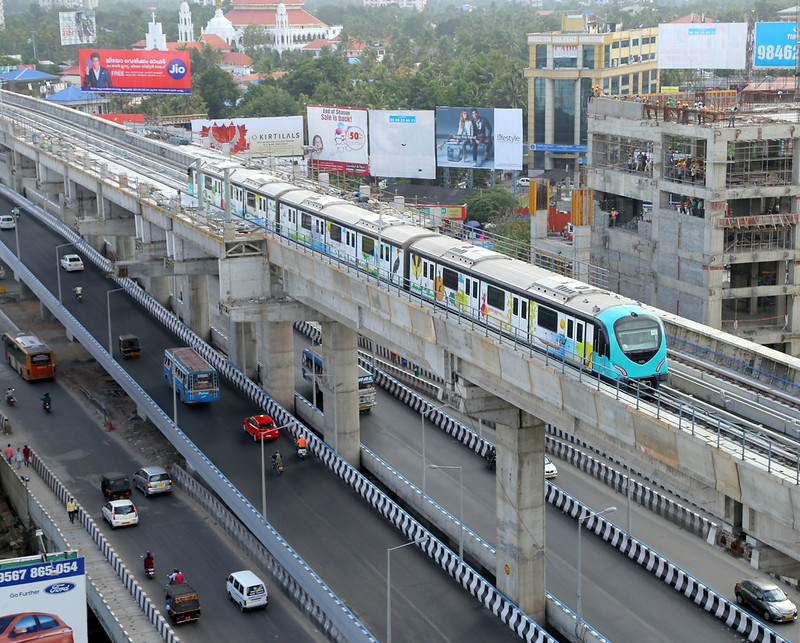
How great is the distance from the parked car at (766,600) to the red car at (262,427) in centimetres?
2996

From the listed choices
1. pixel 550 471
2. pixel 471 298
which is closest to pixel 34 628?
pixel 471 298

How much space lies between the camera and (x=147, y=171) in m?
109

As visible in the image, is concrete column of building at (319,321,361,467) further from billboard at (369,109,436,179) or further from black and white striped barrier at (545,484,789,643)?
billboard at (369,109,436,179)

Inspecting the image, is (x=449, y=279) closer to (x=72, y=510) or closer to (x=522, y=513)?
(x=522, y=513)

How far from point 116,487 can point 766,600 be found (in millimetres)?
36479

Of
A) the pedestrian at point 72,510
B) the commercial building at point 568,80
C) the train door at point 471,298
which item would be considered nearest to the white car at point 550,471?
the train door at point 471,298

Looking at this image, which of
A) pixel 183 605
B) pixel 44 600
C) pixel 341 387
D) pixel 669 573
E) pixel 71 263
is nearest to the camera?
pixel 44 600

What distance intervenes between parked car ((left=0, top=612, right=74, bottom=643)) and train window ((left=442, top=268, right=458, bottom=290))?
22.9 metres

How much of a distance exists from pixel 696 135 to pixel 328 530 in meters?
32.9

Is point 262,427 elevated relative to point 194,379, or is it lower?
lower

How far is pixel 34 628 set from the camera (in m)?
47.8

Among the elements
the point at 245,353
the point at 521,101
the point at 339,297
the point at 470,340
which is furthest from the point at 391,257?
the point at 521,101

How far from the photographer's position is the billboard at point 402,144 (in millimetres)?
140250

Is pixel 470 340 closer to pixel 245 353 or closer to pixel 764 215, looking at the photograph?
pixel 764 215
